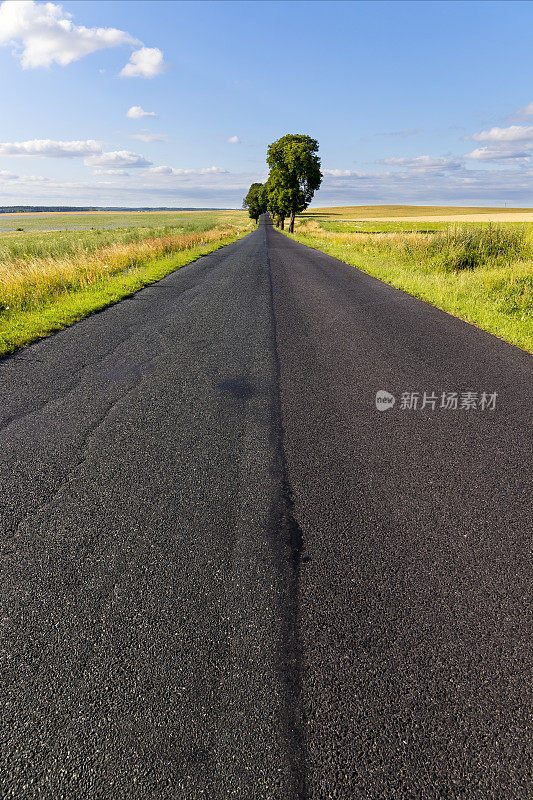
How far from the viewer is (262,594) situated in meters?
2.38

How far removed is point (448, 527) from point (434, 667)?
111cm

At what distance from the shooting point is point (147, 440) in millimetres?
4070

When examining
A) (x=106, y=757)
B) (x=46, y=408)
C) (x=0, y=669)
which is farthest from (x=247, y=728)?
(x=46, y=408)

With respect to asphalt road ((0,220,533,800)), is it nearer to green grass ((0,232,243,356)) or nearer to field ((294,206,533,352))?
green grass ((0,232,243,356))

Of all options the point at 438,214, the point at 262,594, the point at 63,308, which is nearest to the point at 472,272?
the point at 63,308

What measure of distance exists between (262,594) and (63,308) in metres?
8.96

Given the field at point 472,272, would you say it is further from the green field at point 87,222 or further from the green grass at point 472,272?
the green field at point 87,222

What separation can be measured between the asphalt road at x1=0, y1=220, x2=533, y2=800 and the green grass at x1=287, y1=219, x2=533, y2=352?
4178 mm

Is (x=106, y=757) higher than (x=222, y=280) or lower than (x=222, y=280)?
lower

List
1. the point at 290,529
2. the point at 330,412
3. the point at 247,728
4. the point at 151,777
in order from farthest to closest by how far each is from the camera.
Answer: the point at 330,412 → the point at 290,529 → the point at 247,728 → the point at 151,777

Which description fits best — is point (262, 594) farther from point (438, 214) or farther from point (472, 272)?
point (438, 214)

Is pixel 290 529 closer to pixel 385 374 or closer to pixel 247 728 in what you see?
pixel 247 728

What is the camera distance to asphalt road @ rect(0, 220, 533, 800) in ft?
5.47

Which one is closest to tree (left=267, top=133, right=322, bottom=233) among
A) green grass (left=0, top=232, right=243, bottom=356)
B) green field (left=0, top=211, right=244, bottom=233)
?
green field (left=0, top=211, right=244, bottom=233)
